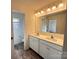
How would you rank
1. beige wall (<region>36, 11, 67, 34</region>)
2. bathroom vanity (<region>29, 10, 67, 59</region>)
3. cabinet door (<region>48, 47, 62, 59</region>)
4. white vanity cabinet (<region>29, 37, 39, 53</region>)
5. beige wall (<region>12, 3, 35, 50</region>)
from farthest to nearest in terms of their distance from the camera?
beige wall (<region>12, 3, 35, 50</region>) < white vanity cabinet (<region>29, 37, 39, 53</region>) < beige wall (<region>36, 11, 67, 34</region>) < bathroom vanity (<region>29, 10, 67, 59</region>) < cabinet door (<region>48, 47, 62, 59</region>)

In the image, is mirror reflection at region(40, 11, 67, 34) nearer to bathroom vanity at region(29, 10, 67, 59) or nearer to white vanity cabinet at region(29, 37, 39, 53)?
bathroom vanity at region(29, 10, 67, 59)

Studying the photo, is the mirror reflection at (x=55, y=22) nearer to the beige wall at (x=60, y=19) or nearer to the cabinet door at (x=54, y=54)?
the beige wall at (x=60, y=19)

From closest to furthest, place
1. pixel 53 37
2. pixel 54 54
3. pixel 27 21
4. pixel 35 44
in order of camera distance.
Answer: pixel 54 54 → pixel 53 37 → pixel 35 44 → pixel 27 21

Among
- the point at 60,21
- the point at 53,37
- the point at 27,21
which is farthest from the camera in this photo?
the point at 27,21

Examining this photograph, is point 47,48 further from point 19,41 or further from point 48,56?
point 19,41

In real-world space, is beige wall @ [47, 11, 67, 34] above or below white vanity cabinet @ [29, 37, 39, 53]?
above

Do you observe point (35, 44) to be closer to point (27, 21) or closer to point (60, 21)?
point (27, 21)

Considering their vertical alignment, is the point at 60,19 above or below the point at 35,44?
above

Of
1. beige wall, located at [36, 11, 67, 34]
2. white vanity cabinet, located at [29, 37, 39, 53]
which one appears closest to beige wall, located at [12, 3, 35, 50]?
white vanity cabinet, located at [29, 37, 39, 53]

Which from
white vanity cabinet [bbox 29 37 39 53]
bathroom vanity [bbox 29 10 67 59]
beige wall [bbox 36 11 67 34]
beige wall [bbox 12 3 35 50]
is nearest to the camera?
bathroom vanity [bbox 29 10 67 59]

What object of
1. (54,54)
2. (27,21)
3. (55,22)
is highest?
(27,21)

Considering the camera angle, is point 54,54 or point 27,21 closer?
point 54,54

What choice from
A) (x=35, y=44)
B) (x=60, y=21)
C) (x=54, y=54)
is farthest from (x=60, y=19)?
(x=35, y=44)
